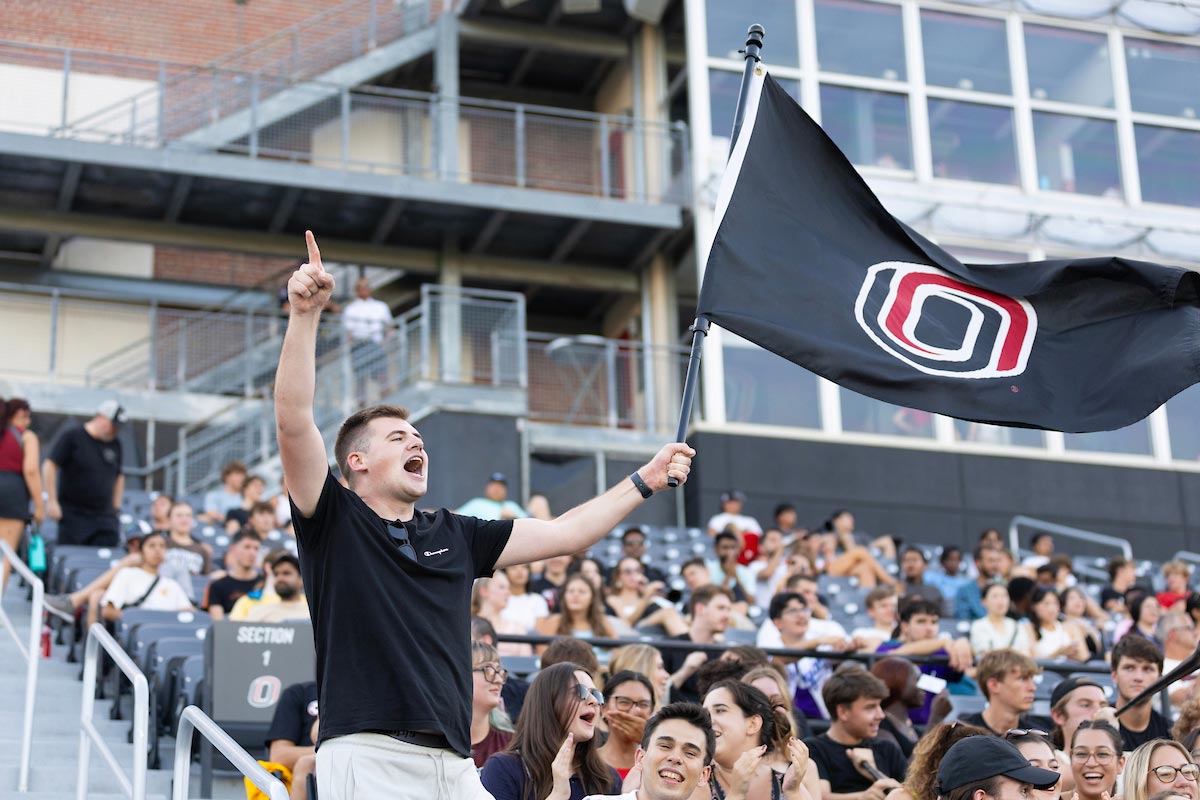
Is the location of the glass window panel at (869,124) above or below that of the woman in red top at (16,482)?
above

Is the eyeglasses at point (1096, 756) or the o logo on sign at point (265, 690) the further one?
the o logo on sign at point (265, 690)

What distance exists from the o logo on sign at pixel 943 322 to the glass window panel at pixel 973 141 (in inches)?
621

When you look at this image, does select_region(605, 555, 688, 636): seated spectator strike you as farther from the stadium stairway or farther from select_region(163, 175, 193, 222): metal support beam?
select_region(163, 175, 193, 222): metal support beam

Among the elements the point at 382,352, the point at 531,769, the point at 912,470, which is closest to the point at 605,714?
the point at 531,769

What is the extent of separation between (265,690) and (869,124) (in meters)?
14.9

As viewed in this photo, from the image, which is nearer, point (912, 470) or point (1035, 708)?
point (1035, 708)

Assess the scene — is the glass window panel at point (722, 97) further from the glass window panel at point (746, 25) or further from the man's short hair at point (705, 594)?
the man's short hair at point (705, 594)

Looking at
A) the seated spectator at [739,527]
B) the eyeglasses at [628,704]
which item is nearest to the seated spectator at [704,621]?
the eyeglasses at [628,704]

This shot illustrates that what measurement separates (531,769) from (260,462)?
13.5 m

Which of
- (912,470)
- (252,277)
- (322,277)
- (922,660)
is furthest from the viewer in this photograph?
(252,277)

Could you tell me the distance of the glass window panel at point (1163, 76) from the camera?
24.0m

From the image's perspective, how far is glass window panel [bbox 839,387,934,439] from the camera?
21.9m

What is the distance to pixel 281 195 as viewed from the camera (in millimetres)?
22484

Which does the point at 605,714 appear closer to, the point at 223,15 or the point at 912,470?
the point at 912,470
